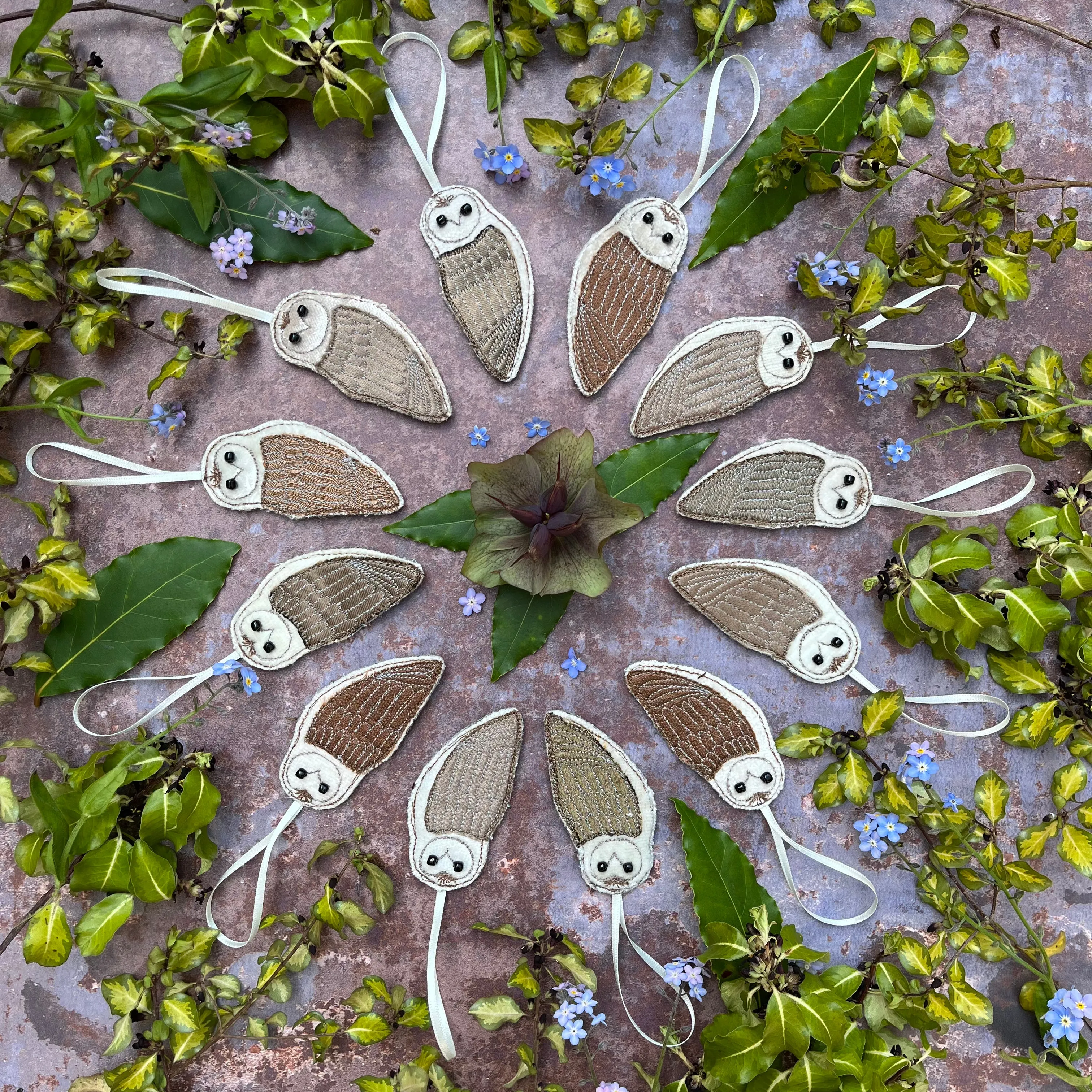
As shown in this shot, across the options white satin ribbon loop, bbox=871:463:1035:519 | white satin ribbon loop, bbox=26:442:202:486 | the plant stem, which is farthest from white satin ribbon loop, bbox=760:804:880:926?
the plant stem

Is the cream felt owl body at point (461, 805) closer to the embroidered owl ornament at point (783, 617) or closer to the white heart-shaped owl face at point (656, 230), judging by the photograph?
the embroidered owl ornament at point (783, 617)

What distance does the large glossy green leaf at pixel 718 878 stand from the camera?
129cm

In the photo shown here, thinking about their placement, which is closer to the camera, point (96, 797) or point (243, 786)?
point (96, 797)

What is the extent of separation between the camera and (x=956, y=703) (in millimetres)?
1375

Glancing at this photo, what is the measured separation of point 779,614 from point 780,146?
803 mm

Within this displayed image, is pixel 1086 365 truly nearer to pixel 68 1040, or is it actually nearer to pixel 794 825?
pixel 794 825

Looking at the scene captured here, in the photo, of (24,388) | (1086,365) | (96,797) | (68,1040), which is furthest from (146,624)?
(1086,365)

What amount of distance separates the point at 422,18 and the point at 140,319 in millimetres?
716

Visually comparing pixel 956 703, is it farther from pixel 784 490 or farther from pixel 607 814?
pixel 607 814

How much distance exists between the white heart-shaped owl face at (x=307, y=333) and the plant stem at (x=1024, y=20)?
4.11ft

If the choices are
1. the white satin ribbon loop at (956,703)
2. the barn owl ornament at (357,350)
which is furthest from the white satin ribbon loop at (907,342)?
the barn owl ornament at (357,350)

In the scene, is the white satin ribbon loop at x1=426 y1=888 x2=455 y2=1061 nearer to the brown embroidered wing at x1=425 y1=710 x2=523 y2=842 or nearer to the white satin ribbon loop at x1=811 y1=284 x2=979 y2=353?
the brown embroidered wing at x1=425 y1=710 x2=523 y2=842

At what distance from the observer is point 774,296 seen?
1.39m

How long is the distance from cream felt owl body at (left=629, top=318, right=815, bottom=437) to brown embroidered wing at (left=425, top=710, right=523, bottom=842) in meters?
0.60
